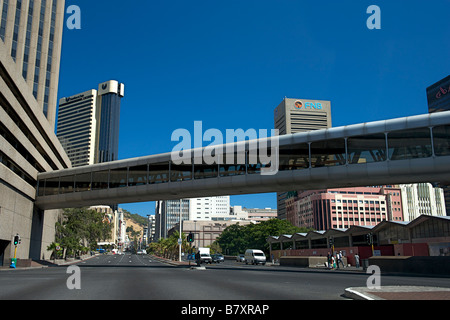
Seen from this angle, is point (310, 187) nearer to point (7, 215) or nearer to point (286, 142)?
point (286, 142)

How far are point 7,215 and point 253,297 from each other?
32.3m

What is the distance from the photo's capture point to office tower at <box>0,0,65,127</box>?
69.4 metres

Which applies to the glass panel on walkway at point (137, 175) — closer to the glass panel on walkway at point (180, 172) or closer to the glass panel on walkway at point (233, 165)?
the glass panel on walkway at point (180, 172)

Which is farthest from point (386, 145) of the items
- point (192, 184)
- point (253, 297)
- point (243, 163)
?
point (253, 297)

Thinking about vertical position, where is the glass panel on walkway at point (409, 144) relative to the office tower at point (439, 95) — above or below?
below

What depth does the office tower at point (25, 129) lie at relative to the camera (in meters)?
36.2

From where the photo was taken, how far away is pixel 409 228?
45.6 metres

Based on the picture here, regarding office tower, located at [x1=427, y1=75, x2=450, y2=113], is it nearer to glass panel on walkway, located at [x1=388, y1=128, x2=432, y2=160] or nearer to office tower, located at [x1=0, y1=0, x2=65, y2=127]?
office tower, located at [x1=0, y1=0, x2=65, y2=127]

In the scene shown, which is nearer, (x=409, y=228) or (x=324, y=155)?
(x=324, y=155)

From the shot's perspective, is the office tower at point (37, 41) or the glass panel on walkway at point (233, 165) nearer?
the glass panel on walkway at point (233, 165)

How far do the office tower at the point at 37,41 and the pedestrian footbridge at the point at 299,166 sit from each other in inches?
1526

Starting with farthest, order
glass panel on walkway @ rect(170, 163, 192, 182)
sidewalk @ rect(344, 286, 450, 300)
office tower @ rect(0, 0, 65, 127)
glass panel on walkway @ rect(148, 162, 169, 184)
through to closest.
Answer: office tower @ rect(0, 0, 65, 127) < glass panel on walkway @ rect(148, 162, 169, 184) < glass panel on walkway @ rect(170, 163, 192, 182) < sidewalk @ rect(344, 286, 450, 300)

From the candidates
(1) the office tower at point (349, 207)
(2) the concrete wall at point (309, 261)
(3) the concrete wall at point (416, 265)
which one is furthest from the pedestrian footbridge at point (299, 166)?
(1) the office tower at point (349, 207)

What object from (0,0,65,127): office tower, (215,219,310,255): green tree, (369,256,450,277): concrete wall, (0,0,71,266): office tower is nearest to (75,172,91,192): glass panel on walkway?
(0,0,71,266): office tower
